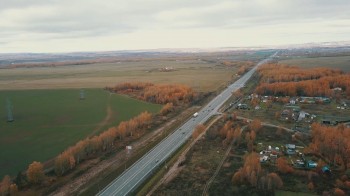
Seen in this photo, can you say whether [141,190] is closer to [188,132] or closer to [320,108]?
[188,132]

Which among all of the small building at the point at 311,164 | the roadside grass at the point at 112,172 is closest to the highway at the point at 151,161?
the roadside grass at the point at 112,172

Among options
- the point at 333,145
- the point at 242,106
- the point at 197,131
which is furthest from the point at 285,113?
the point at 333,145

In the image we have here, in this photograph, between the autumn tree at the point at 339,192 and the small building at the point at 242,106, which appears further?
the small building at the point at 242,106

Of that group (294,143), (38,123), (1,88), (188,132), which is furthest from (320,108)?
(1,88)

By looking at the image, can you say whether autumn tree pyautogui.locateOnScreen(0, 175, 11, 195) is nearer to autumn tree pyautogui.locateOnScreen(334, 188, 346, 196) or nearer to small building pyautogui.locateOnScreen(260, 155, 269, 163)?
small building pyautogui.locateOnScreen(260, 155, 269, 163)

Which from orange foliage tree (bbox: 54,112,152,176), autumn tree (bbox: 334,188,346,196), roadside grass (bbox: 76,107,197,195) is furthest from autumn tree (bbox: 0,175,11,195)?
autumn tree (bbox: 334,188,346,196)

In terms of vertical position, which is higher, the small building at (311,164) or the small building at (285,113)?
the small building at (285,113)

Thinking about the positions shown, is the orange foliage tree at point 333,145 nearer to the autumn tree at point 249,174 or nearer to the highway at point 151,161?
the autumn tree at point 249,174

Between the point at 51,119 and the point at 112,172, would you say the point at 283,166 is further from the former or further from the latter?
the point at 51,119
